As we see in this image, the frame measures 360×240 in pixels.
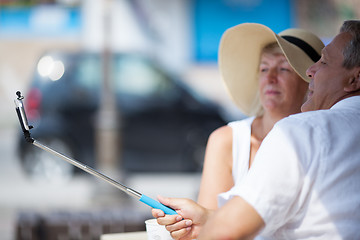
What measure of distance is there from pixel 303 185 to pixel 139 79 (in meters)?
6.74

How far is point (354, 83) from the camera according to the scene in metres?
1.84

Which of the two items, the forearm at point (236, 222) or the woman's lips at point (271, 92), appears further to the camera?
the woman's lips at point (271, 92)

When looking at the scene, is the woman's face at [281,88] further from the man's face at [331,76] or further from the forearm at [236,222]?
the forearm at [236,222]

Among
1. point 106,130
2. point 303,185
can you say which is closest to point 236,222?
point 303,185

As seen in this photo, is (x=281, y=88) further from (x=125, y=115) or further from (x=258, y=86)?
(x=125, y=115)

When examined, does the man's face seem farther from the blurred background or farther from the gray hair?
the blurred background

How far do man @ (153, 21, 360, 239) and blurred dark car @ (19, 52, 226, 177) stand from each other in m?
6.29

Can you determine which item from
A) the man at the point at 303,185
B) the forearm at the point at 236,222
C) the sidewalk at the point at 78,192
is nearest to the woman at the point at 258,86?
the man at the point at 303,185

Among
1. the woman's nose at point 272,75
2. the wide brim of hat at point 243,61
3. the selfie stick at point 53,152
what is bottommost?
the selfie stick at point 53,152

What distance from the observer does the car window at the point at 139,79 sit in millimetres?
8172

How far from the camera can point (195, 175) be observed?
26.6 ft

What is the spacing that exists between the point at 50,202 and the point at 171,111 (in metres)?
1.98

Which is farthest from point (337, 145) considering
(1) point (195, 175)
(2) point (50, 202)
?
(1) point (195, 175)

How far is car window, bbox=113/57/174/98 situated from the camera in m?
8.17
